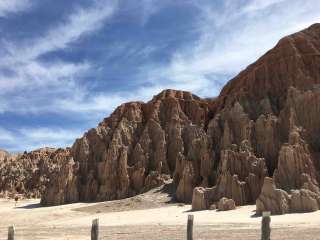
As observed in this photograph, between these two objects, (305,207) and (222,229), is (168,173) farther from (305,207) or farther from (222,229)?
(222,229)

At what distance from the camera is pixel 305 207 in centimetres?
3344

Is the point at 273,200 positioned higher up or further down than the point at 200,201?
further down

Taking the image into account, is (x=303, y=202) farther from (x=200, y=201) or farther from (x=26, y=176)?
(x=26, y=176)

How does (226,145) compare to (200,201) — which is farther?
(226,145)

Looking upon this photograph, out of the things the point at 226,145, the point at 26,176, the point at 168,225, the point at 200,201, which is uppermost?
the point at 26,176

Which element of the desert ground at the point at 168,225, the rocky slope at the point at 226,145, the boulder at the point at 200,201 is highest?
the rocky slope at the point at 226,145

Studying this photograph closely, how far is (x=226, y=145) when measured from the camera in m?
50.0

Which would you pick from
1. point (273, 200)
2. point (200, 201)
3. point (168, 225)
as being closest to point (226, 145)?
point (200, 201)

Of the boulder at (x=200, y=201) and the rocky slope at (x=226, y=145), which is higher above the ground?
the rocky slope at (x=226, y=145)

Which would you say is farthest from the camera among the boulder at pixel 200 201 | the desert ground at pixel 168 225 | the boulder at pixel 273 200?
the boulder at pixel 200 201

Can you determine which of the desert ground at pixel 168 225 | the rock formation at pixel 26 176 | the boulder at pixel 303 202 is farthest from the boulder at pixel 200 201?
the rock formation at pixel 26 176

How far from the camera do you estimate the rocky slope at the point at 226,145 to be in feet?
128

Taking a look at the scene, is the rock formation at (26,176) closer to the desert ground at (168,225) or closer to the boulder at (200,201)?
the desert ground at (168,225)

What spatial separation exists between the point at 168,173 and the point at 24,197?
125 feet
